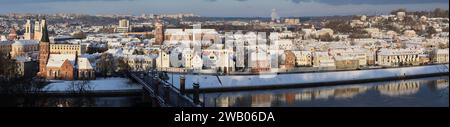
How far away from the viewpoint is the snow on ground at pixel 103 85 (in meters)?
7.40

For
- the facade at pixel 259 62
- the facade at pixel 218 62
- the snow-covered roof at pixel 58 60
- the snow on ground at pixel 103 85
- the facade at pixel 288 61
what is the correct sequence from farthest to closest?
1. the facade at pixel 288 61
2. the facade at pixel 218 62
3. the facade at pixel 259 62
4. the snow-covered roof at pixel 58 60
5. the snow on ground at pixel 103 85

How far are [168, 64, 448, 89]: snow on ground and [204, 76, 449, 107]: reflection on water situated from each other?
55cm

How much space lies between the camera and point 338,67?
1109cm

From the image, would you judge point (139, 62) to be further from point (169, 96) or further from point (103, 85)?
point (169, 96)

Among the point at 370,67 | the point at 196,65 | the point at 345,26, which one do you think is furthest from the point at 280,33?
the point at 196,65

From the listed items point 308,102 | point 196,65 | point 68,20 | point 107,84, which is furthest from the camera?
point 68,20

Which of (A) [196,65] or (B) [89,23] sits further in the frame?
(B) [89,23]

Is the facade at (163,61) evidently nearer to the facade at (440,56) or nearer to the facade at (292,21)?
the facade at (440,56)

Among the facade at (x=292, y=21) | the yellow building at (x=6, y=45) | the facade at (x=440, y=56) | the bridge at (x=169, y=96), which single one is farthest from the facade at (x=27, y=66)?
the facade at (x=292, y=21)

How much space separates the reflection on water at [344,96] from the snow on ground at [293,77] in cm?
55

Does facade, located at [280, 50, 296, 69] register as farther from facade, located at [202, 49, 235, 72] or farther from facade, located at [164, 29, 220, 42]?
facade, located at [164, 29, 220, 42]
